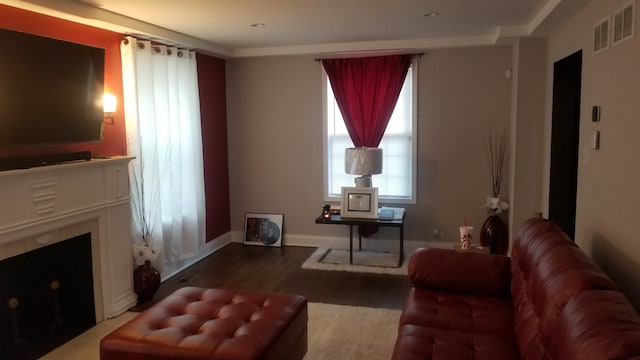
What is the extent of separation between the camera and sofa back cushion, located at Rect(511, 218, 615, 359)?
1820 millimetres

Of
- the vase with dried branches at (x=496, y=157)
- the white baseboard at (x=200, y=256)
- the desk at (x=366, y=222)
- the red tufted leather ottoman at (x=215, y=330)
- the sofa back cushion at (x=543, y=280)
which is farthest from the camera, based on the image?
the vase with dried branches at (x=496, y=157)

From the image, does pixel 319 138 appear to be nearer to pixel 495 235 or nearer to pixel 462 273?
pixel 495 235

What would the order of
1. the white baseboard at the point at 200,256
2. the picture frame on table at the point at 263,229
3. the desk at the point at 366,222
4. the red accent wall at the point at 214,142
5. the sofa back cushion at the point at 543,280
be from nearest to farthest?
the sofa back cushion at the point at 543,280 → the white baseboard at the point at 200,256 → the desk at the point at 366,222 → the red accent wall at the point at 214,142 → the picture frame on table at the point at 263,229

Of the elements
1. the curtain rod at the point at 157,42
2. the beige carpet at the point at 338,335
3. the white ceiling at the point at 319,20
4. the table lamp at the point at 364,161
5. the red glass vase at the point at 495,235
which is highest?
the white ceiling at the point at 319,20

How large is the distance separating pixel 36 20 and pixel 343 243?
3.73 metres

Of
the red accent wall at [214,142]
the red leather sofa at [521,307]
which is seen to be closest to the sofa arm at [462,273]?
the red leather sofa at [521,307]

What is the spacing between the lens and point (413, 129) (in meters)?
5.30

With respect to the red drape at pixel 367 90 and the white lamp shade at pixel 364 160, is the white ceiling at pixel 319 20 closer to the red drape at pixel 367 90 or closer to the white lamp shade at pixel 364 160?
the red drape at pixel 367 90

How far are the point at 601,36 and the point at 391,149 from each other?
271 centimetres

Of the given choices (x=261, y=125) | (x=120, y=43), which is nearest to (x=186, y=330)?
(x=120, y=43)

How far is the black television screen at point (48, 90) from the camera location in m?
2.94

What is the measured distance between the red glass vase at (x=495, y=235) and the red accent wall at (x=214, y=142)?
2990mm

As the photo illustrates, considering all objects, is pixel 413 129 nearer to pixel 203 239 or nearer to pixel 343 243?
pixel 343 243

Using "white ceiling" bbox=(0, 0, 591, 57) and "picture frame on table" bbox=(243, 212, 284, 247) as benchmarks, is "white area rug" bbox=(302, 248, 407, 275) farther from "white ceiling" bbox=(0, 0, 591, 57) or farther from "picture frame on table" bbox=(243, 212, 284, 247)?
"white ceiling" bbox=(0, 0, 591, 57)
